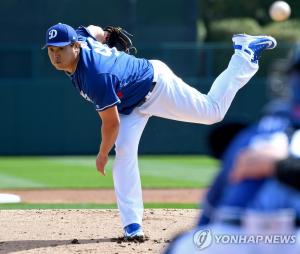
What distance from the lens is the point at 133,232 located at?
19.0 feet

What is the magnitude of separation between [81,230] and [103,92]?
4.48 feet

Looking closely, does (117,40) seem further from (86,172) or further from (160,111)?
(86,172)

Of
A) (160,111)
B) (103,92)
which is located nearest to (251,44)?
(160,111)

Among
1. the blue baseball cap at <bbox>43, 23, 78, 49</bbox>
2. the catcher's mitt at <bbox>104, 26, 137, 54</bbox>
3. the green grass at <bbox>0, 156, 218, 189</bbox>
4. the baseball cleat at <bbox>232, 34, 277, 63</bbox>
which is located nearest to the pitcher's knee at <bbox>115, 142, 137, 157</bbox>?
the blue baseball cap at <bbox>43, 23, 78, 49</bbox>

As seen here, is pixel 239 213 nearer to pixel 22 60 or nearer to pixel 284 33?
pixel 22 60

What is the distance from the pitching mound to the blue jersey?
90cm

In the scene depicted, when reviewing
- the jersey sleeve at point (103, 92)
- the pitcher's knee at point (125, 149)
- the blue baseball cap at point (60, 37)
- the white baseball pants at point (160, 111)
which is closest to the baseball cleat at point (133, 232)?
the white baseball pants at point (160, 111)

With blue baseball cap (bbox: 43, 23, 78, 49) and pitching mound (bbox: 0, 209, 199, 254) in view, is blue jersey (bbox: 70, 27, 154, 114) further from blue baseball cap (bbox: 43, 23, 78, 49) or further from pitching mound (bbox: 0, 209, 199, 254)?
pitching mound (bbox: 0, 209, 199, 254)

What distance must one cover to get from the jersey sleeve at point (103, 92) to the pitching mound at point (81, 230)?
94cm

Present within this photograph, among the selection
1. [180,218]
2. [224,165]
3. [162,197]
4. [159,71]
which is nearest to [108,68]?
[159,71]

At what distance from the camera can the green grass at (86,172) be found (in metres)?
12.5

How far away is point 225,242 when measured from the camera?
2.63 meters

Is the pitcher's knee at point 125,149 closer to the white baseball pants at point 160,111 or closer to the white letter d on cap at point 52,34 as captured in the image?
the white baseball pants at point 160,111

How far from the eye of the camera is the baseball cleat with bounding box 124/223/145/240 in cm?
579
